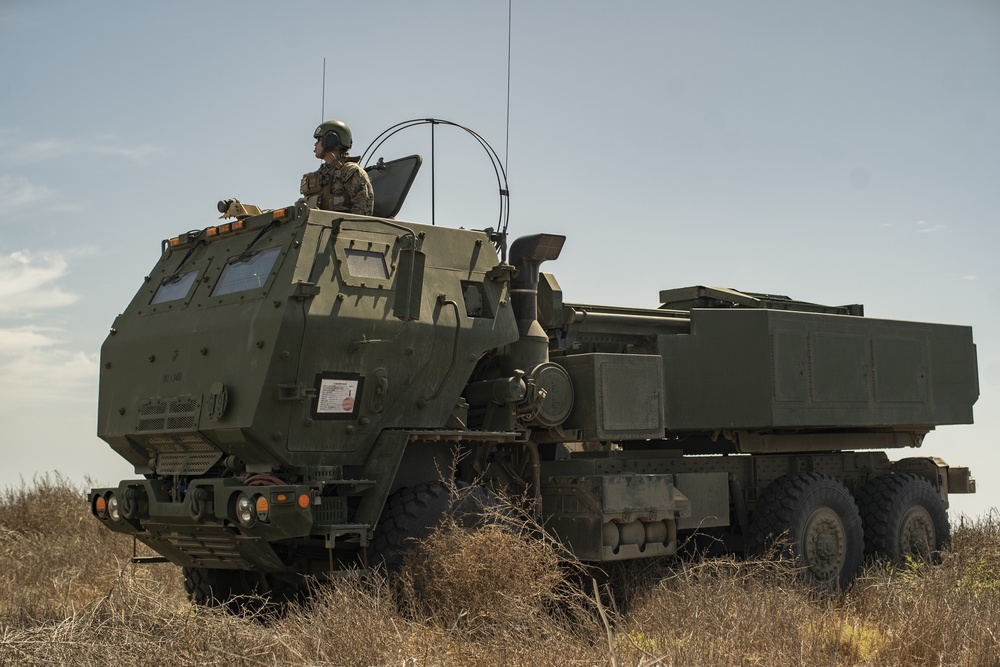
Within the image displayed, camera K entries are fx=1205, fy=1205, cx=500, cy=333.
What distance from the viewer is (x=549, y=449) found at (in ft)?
36.1

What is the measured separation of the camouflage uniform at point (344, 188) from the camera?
9.86 meters

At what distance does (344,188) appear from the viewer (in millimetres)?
9945

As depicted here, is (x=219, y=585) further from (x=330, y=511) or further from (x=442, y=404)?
(x=442, y=404)

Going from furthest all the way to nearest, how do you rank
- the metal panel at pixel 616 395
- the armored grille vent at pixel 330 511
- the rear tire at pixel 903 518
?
1. the rear tire at pixel 903 518
2. the metal panel at pixel 616 395
3. the armored grille vent at pixel 330 511

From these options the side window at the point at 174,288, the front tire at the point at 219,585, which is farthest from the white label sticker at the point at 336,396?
the front tire at the point at 219,585

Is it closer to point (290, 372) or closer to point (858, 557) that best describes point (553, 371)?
point (290, 372)

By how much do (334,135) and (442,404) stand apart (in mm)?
2588

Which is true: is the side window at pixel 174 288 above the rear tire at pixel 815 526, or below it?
above

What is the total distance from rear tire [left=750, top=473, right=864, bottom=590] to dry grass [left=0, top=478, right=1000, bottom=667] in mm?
590

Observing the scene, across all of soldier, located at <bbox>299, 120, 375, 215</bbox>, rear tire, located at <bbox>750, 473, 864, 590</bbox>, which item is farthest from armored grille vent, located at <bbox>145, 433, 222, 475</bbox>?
rear tire, located at <bbox>750, 473, 864, 590</bbox>

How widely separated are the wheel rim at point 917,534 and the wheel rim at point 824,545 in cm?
109

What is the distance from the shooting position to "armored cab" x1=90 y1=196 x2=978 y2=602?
8625 mm

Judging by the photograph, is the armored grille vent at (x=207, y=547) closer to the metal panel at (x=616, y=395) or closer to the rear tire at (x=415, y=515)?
the rear tire at (x=415, y=515)

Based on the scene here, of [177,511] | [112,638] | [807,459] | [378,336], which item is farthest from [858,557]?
[112,638]
